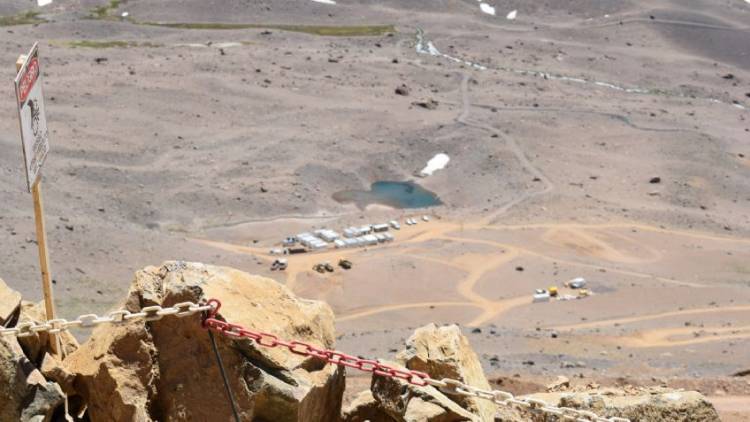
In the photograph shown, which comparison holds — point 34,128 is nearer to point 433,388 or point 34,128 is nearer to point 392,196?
point 433,388

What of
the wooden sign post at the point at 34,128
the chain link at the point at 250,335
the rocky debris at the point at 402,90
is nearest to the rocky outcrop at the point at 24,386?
the chain link at the point at 250,335

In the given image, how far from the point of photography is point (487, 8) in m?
80.8

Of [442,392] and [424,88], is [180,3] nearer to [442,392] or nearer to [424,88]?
[424,88]

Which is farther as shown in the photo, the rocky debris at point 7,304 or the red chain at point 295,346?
the rocky debris at point 7,304

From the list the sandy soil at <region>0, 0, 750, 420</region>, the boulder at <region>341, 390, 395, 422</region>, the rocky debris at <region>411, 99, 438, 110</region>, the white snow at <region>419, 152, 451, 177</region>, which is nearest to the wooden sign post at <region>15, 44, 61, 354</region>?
the boulder at <region>341, 390, 395, 422</region>

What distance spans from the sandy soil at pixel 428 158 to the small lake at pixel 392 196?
75 centimetres

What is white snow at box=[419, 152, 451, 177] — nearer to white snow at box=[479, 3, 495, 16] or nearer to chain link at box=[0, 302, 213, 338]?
white snow at box=[479, 3, 495, 16]

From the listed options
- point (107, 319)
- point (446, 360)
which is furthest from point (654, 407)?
point (107, 319)

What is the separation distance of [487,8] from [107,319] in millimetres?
72707

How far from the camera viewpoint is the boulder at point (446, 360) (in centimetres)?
1275

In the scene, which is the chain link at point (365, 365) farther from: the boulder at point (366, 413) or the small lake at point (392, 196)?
the small lake at point (392, 196)

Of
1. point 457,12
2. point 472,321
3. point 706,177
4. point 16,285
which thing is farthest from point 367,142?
point 457,12

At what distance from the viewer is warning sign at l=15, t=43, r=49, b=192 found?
425 inches

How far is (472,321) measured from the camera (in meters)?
32.9
